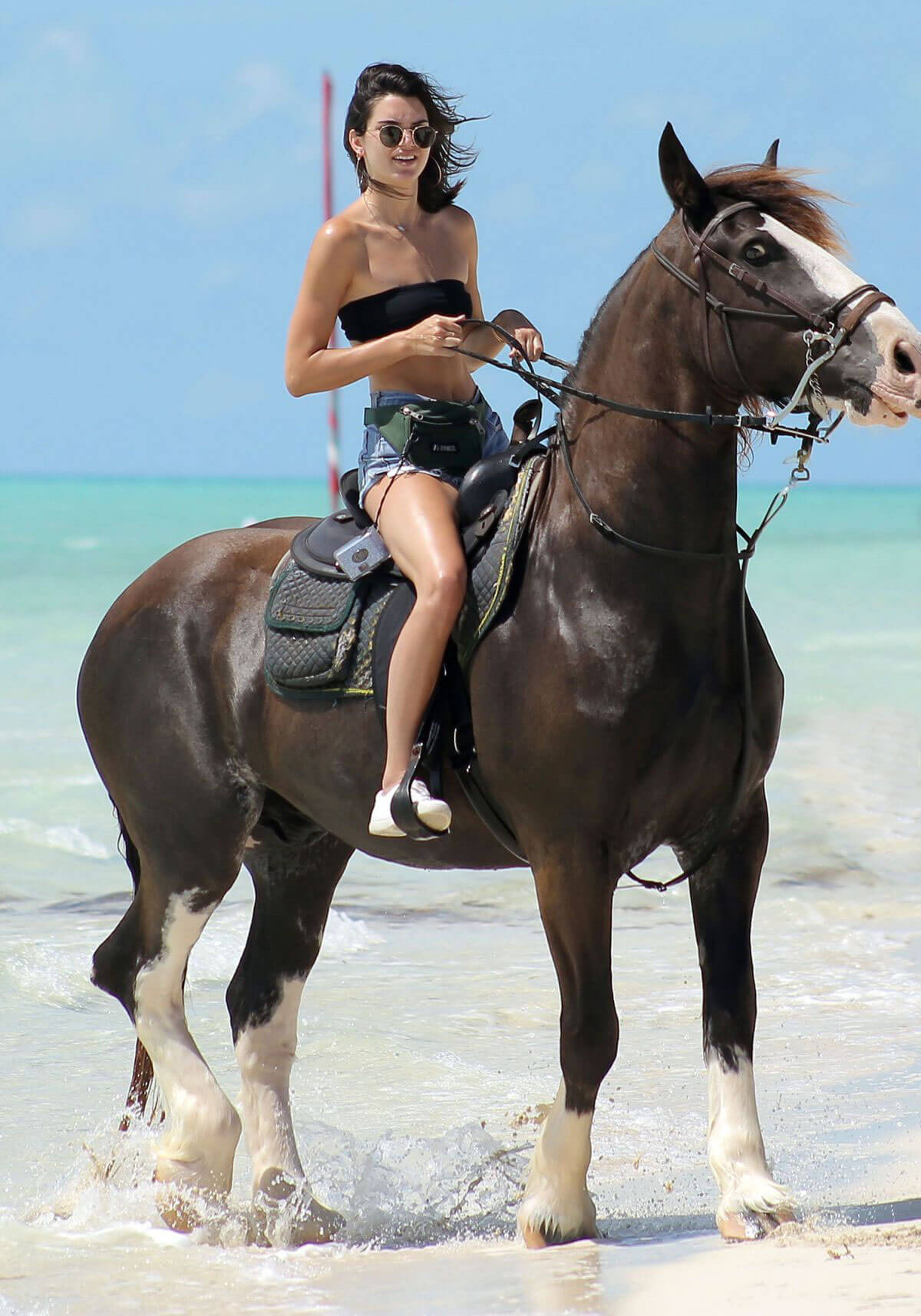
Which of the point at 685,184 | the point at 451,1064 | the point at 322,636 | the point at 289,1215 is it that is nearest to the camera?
the point at 685,184

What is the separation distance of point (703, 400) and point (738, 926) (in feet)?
4.16

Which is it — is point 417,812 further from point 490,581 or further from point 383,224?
point 383,224

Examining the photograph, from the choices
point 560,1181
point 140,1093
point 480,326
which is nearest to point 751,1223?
point 560,1181

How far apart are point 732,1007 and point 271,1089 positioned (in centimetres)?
142

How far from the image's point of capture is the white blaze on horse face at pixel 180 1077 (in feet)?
15.8

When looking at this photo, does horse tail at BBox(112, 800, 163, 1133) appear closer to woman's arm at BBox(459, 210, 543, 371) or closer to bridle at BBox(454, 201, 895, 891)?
bridle at BBox(454, 201, 895, 891)

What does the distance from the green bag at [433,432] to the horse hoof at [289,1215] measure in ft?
6.40

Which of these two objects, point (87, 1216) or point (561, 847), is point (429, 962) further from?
point (561, 847)

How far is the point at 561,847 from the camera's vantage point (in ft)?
13.5

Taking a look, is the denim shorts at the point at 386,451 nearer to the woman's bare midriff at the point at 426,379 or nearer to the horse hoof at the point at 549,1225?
the woman's bare midriff at the point at 426,379

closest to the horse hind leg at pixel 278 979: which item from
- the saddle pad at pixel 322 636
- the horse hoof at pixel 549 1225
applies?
the saddle pad at pixel 322 636

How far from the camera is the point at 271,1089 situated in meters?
5.05

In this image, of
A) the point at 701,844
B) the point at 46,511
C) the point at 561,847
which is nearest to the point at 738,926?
the point at 701,844

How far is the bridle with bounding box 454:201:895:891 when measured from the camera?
3.80 m
